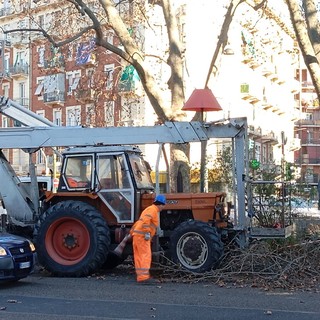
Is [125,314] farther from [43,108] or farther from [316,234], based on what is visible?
[43,108]

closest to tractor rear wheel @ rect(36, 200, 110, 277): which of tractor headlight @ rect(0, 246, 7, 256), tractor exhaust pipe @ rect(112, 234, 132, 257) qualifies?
tractor exhaust pipe @ rect(112, 234, 132, 257)

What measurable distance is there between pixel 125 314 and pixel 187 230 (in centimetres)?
364

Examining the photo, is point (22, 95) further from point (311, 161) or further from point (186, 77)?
point (311, 161)

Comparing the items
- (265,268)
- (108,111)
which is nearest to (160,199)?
(265,268)

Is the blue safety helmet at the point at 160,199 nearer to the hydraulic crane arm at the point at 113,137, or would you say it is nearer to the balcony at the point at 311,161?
the hydraulic crane arm at the point at 113,137

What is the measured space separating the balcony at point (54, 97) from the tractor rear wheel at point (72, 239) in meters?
36.2

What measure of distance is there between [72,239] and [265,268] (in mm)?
3876

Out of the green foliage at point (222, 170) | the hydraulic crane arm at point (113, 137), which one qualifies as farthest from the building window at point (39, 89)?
the hydraulic crane arm at point (113, 137)

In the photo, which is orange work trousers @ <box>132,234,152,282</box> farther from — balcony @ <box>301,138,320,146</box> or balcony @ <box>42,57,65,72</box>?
balcony @ <box>301,138,320,146</box>

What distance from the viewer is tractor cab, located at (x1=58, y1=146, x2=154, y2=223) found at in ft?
46.5

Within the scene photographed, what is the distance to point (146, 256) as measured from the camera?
1288 cm

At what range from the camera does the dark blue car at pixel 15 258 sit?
1216 centimetres

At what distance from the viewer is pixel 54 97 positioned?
51562 millimetres

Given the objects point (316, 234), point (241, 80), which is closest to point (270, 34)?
point (316, 234)
